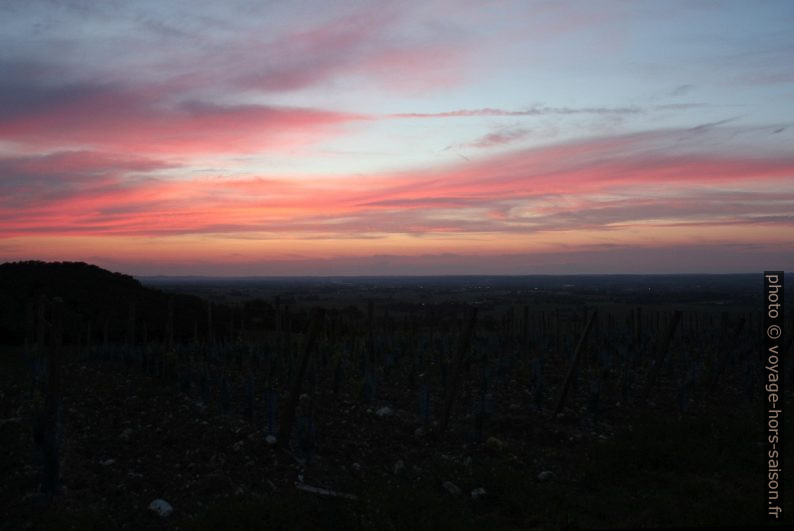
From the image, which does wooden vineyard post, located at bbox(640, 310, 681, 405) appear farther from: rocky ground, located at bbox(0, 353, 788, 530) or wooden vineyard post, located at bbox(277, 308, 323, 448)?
wooden vineyard post, located at bbox(277, 308, 323, 448)

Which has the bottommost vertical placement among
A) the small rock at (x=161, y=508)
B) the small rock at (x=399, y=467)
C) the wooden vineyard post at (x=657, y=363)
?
the small rock at (x=399, y=467)

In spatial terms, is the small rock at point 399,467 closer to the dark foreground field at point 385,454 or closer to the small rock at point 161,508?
the dark foreground field at point 385,454

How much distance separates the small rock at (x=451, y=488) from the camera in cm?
765

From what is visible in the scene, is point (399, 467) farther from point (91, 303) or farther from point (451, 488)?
point (91, 303)

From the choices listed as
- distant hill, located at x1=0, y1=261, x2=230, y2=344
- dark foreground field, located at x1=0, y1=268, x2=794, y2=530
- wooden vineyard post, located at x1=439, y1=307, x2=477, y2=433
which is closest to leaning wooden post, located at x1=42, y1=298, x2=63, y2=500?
dark foreground field, located at x1=0, y1=268, x2=794, y2=530

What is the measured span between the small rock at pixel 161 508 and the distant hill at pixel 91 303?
60.0 feet

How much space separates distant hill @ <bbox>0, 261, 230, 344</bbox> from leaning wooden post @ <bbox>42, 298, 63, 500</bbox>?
17.5m

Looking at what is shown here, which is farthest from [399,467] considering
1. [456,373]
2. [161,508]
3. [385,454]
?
[161,508]

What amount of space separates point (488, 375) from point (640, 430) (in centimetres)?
572

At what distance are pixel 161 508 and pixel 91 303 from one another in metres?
25.7

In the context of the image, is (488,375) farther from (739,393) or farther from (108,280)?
(108,280)

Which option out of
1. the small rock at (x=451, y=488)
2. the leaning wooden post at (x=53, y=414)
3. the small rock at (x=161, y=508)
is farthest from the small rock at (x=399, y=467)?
the leaning wooden post at (x=53, y=414)

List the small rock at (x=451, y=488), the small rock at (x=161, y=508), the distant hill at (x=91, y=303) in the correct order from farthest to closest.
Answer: the distant hill at (x=91, y=303) < the small rock at (x=451, y=488) < the small rock at (x=161, y=508)

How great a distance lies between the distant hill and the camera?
25953mm
